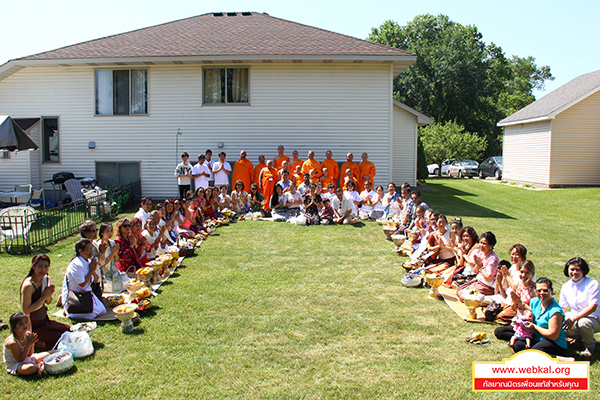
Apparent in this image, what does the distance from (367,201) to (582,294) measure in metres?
8.94

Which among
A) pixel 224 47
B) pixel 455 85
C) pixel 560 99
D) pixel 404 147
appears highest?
pixel 455 85

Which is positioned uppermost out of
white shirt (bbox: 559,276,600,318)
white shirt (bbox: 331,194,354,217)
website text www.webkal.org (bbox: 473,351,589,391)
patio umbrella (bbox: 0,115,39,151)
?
patio umbrella (bbox: 0,115,39,151)

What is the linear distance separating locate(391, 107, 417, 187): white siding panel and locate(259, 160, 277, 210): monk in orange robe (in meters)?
8.78

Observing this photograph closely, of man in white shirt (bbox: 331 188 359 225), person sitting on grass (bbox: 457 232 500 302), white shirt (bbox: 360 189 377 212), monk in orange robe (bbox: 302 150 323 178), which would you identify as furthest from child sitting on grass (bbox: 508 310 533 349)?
monk in orange robe (bbox: 302 150 323 178)

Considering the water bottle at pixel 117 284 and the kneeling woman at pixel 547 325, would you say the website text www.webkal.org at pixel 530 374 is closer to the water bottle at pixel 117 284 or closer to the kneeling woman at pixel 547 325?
the kneeling woman at pixel 547 325

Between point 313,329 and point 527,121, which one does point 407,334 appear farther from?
point 527,121

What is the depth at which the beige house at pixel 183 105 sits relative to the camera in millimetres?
16672

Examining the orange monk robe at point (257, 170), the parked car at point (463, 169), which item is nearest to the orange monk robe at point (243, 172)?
the orange monk robe at point (257, 170)

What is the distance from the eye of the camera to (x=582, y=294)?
18.0 ft

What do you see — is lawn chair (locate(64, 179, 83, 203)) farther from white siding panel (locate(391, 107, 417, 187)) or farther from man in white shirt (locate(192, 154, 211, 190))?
white siding panel (locate(391, 107, 417, 187))

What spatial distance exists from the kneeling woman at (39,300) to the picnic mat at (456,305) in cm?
503

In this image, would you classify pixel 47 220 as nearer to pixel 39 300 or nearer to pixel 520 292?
pixel 39 300

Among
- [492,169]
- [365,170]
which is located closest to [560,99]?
[492,169]

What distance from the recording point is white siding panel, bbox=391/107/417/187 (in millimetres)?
22141
